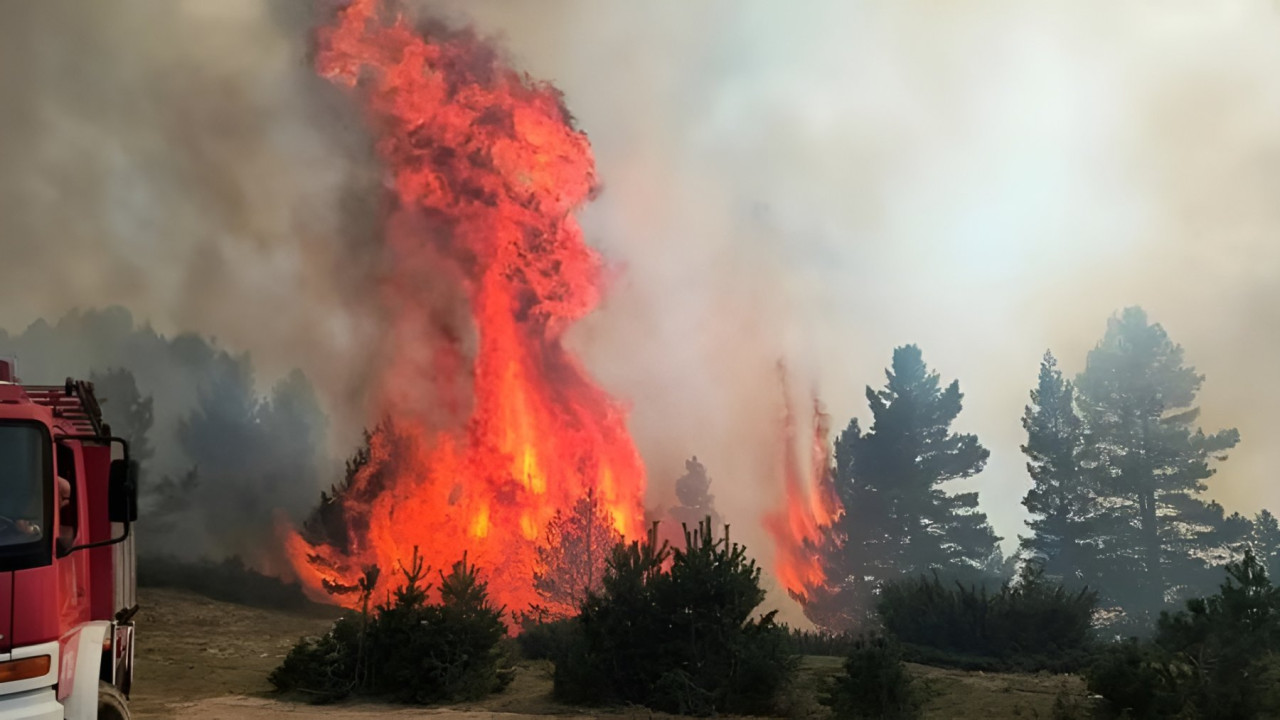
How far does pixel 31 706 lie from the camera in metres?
6.48

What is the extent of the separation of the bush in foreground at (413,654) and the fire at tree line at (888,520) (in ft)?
0.14

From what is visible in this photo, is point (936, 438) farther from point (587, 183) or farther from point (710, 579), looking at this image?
point (710, 579)

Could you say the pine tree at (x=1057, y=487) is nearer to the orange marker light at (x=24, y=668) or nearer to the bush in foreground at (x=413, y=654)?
the bush in foreground at (x=413, y=654)

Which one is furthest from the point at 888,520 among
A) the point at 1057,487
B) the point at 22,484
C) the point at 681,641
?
the point at 22,484

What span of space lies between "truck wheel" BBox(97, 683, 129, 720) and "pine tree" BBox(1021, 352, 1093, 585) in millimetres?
34282

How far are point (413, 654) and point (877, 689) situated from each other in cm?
933

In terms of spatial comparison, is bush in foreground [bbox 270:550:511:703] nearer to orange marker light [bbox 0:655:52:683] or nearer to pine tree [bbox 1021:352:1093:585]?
orange marker light [bbox 0:655:52:683]

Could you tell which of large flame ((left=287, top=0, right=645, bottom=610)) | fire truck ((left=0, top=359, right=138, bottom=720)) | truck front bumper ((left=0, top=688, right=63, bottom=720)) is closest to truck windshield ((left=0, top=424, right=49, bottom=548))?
fire truck ((left=0, top=359, right=138, bottom=720))

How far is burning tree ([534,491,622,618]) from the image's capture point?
2873 centimetres

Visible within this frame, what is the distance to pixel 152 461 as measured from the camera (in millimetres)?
37594

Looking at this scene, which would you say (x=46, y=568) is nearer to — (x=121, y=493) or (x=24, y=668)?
(x=24, y=668)

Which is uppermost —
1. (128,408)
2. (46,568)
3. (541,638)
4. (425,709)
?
(128,408)

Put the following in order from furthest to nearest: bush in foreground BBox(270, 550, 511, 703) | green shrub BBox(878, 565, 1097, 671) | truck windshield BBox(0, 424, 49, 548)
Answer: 1. green shrub BBox(878, 565, 1097, 671)
2. bush in foreground BBox(270, 550, 511, 703)
3. truck windshield BBox(0, 424, 49, 548)

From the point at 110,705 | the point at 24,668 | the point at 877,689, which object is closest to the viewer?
the point at 24,668
